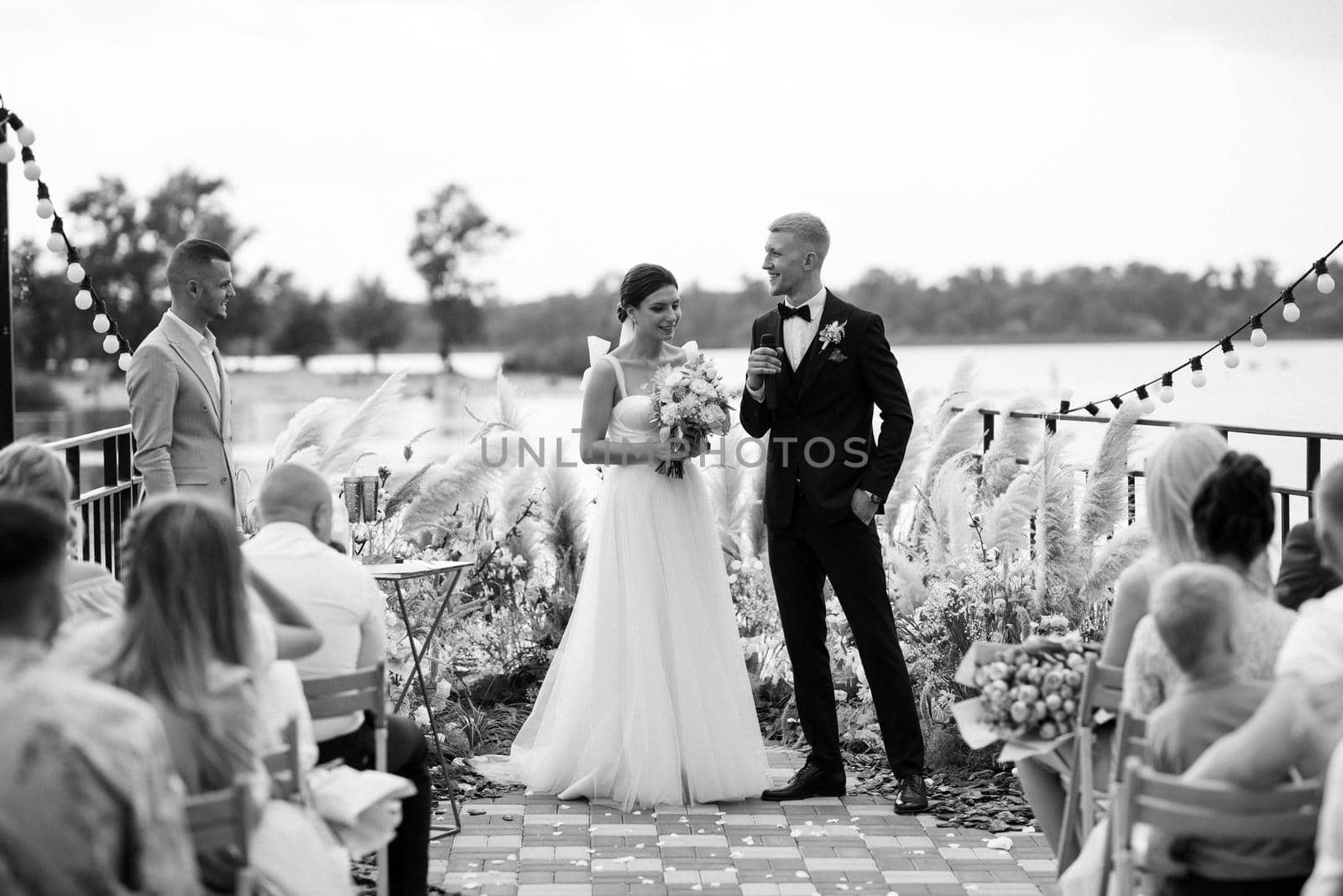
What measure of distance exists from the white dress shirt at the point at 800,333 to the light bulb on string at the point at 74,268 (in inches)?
108

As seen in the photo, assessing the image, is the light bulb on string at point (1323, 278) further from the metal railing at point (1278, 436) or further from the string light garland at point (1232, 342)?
the metal railing at point (1278, 436)

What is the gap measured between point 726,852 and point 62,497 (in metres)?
2.45

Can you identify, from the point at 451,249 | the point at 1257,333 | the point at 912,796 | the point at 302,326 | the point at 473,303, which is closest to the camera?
the point at 912,796

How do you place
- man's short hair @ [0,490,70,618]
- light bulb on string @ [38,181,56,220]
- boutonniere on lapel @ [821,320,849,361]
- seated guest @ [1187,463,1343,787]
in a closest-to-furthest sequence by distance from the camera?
man's short hair @ [0,490,70,618] → seated guest @ [1187,463,1343,787] → boutonniere on lapel @ [821,320,849,361] → light bulb on string @ [38,181,56,220]

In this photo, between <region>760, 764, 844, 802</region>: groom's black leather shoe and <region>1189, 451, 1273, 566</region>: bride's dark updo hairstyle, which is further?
<region>760, 764, 844, 802</region>: groom's black leather shoe

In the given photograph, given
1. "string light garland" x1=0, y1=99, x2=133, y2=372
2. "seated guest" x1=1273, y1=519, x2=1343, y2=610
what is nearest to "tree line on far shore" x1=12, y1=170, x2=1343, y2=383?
"string light garland" x1=0, y1=99, x2=133, y2=372

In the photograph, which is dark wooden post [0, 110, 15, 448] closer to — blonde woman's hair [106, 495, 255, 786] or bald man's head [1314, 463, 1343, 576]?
blonde woman's hair [106, 495, 255, 786]

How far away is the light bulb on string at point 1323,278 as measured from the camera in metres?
5.62

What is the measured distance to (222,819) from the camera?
7.62 feet

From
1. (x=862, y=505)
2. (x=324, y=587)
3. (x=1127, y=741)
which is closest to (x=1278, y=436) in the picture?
(x=862, y=505)

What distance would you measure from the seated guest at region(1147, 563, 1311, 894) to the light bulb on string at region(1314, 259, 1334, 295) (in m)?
3.48

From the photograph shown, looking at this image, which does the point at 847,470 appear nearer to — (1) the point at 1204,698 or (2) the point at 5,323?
(1) the point at 1204,698

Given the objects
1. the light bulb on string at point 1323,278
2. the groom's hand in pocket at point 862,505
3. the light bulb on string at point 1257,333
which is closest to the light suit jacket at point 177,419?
the groom's hand in pocket at point 862,505

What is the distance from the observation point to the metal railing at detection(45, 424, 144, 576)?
17.9 ft
